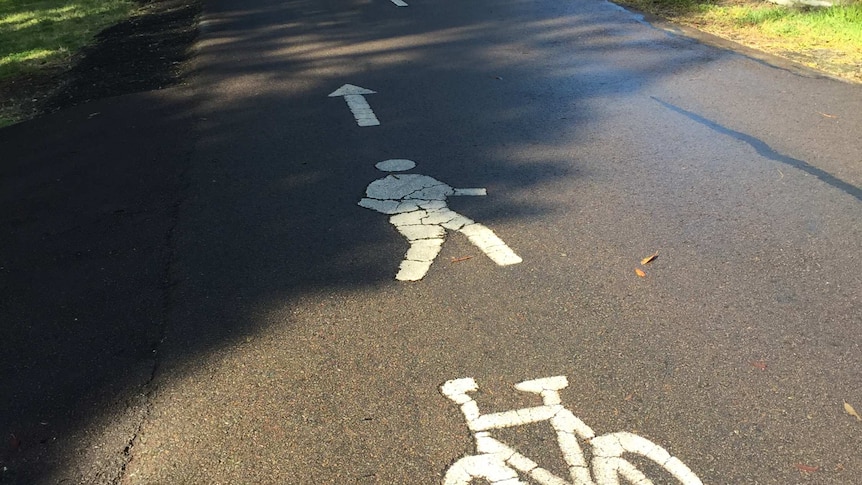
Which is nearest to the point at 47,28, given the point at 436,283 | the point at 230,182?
the point at 230,182

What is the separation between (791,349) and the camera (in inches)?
149

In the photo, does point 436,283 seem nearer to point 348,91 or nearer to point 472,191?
point 472,191

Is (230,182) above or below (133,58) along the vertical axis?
above

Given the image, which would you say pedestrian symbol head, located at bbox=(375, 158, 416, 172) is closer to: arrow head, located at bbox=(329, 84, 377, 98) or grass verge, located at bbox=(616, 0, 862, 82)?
arrow head, located at bbox=(329, 84, 377, 98)

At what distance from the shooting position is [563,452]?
10.3 feet

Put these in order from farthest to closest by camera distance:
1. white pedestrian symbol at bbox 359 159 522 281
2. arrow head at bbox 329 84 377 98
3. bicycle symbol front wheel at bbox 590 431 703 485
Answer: arrow head at bbox 329 84 377 98
white pedestrian symbol at bbox 359 159 522 281
bicycle symbol front wheel at bbox 590 431 703 485

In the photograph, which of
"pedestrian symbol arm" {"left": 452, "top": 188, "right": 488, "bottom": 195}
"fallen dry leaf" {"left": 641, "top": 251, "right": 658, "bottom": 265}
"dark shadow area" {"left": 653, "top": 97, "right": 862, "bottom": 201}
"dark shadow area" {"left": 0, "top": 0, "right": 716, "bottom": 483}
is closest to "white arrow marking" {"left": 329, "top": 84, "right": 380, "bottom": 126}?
"dark shadow area" {"left": 0, "top": 0, "right": 716, "bottom": 483}

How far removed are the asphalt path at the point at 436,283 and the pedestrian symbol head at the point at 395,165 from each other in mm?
98

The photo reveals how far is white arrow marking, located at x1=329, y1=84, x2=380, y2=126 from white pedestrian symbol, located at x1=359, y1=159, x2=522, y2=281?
1115 mm

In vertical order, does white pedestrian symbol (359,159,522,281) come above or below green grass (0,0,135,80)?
above

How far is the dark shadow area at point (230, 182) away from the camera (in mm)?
3834

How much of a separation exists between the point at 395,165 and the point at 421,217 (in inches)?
39.2

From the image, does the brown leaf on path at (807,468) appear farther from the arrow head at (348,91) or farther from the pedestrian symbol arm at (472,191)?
the arrow head at (348,91)

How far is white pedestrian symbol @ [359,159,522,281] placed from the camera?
186 inches
